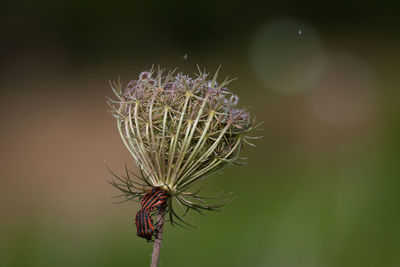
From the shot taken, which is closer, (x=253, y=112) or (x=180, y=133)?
(x=180, y=133)

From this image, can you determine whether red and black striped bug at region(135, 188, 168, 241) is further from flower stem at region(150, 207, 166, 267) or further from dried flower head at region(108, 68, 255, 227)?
dried flower head at region(108, 68, 255, 227)

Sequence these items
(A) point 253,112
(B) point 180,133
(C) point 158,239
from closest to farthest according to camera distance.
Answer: (C) point 158,239
(B) point 180,133
(A) point 253,112

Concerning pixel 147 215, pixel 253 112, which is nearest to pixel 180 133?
pixel 147 215
